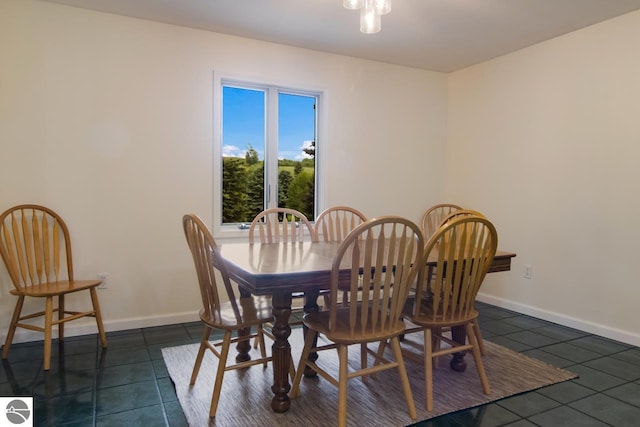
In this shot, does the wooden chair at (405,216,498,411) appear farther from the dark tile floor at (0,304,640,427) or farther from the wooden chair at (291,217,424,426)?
the dark tile floor at (0,304,640,427)

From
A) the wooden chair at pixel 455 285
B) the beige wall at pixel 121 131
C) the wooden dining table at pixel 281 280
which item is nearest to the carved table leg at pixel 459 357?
the wooden chair at pixel 455 285

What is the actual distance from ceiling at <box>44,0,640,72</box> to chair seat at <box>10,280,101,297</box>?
75.8 inches

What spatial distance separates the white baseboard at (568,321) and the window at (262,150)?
6.50 ft

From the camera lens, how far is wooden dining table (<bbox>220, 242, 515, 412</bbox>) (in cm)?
174

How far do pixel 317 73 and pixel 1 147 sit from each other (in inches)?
99.3

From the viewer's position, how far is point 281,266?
1.92 m

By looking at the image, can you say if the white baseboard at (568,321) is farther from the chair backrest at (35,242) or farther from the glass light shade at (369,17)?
the chair backrest at (35,242)

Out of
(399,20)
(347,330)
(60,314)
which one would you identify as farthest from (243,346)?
(399,20)

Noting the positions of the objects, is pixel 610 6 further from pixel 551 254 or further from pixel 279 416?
pixel 279 416

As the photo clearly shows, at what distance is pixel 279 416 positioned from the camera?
1.90 m

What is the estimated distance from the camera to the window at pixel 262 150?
359 centimetres

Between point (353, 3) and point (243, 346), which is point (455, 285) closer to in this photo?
point (243, 346)

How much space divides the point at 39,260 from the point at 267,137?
6.52 feet

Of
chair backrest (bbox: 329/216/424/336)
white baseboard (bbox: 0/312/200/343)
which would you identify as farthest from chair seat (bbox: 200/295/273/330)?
white baseboard (bbox: 0/312/200/343)
